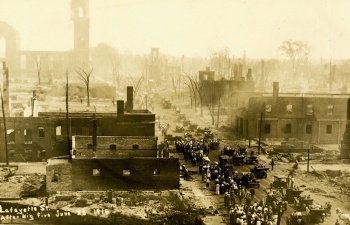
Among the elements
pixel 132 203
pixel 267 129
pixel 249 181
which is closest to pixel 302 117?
pixel 267 129

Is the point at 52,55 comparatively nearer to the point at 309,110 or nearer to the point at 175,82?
the point at 175,82

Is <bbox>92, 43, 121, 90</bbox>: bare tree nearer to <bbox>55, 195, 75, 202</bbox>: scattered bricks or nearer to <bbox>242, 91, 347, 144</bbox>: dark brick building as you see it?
<bbox>242, 91, 347, 144</bbox>: dark brick building

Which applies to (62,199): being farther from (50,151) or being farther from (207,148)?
(207,148)

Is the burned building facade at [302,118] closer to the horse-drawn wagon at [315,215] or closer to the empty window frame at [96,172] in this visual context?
the empty window frame at [96,172]

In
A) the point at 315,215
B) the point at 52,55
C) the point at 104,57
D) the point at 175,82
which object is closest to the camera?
the point at 315,215

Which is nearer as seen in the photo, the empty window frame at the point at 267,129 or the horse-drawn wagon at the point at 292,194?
the horse-drawn wagon at the point at 292,194

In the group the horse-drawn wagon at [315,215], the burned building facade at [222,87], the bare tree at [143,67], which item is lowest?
the horse-drawn wagon at [315,215]

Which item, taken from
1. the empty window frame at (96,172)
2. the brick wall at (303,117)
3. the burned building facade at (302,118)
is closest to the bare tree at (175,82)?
the brick wall at (303,117)

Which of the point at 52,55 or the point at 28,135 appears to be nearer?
the point at 28,135

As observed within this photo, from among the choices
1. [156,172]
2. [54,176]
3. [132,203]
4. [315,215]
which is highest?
[156,172]
